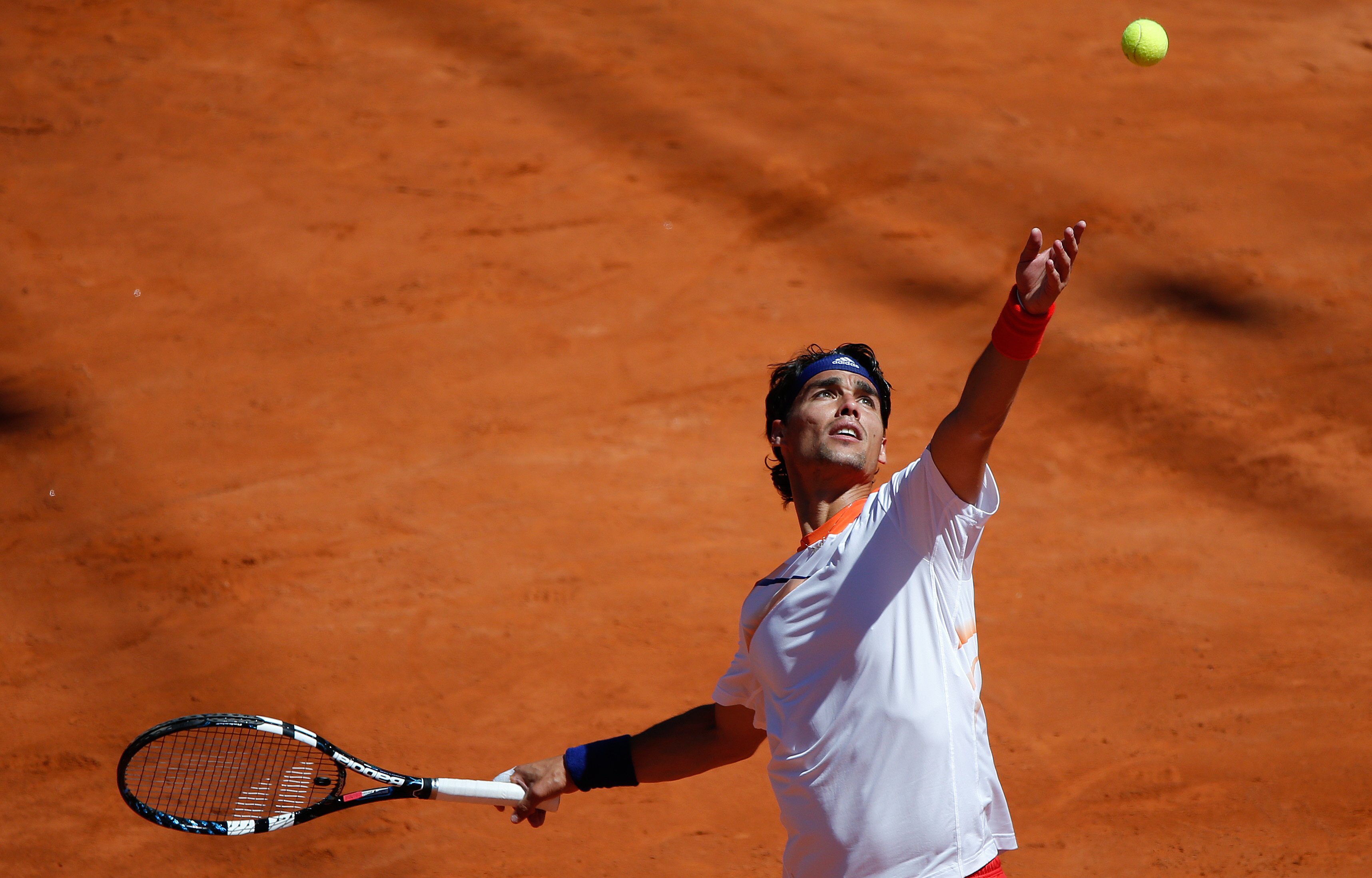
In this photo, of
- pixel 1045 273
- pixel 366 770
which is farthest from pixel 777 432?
pixel 366 770

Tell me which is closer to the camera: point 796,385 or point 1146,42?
point 796,385

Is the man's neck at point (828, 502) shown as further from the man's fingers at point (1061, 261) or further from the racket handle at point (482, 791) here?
the racket handle at point (482, 791)

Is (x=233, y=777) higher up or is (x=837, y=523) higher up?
(x=837, y=523)

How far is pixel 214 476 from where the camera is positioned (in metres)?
6.84

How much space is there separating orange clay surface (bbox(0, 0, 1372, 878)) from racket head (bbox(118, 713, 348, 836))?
38 centimetres

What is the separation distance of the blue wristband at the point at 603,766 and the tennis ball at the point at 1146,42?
12.3ft

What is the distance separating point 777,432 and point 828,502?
387 millimetres

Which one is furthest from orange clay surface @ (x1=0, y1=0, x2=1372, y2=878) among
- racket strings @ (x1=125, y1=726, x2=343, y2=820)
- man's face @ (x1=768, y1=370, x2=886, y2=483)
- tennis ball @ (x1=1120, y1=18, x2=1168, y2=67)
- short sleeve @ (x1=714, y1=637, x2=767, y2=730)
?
tennis ball @ (x1=1120, y1=18, x2=1168, y2=67)

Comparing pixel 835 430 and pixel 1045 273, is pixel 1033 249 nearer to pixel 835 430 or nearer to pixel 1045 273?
pixel 1045 273

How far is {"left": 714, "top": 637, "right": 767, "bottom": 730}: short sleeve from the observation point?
306cm

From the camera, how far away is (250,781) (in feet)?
13.1

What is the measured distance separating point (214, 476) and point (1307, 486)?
6.04 m

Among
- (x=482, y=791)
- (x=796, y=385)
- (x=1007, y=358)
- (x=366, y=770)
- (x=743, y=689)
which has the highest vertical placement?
(x=1007, y=358)

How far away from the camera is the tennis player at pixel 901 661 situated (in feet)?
8.70
